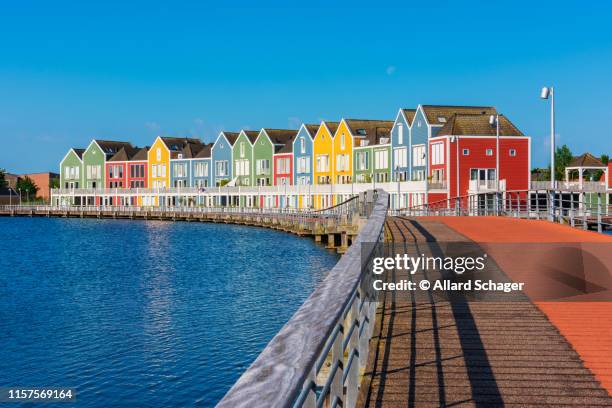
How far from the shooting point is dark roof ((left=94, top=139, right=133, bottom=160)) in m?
127

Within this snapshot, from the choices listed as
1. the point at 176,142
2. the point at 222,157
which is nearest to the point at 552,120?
the point at 222,157

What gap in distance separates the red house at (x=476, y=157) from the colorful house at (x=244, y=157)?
130 ft

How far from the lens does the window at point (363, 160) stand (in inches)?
3278

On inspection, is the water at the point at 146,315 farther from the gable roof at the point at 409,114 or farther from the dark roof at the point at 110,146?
the dark roof at the point at 110,146

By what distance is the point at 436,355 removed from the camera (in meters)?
7.39

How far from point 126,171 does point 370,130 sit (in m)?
53.1

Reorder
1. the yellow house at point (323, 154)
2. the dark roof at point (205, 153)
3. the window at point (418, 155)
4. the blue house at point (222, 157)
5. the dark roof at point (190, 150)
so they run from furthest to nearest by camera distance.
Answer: the dark roof at point (190, 150) → the dark roof at point (205, 153) → the blue house at point (222, 157) → the yellow house at point (323, 154) → the window at point (418, 155)

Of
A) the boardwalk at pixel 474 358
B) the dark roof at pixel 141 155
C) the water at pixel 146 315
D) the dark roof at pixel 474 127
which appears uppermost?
the dark roof at pixel 141 155

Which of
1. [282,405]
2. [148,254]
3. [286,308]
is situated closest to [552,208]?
[286,308]

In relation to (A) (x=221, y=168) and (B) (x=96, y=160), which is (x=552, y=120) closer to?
(A) (x=221, y=168)

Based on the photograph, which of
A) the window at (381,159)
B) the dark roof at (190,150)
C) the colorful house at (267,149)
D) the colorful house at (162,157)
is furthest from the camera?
the colorful house at (162,157)

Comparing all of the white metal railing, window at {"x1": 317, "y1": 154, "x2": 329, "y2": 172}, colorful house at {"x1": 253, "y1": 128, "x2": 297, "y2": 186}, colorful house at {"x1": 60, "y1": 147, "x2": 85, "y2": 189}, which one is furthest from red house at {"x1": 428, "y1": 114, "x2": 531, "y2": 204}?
colorful house at {"x1": 60, "y1": 147, "x2": 85, "y2": 189}

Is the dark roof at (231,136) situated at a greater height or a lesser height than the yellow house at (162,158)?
greater

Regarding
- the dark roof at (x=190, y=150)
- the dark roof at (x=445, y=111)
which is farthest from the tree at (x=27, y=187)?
the dark roof at (x=445, y=111)
